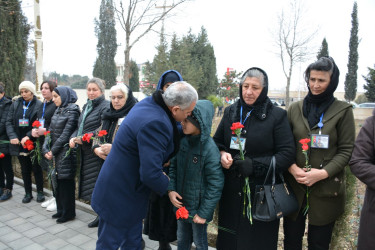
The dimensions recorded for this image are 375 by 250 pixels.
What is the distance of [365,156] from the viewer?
1937 mm

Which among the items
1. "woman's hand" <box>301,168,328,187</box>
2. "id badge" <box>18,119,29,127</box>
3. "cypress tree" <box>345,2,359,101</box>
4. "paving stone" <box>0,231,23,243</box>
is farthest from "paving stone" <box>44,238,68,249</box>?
"cypress tree" <box>345,2,359,101</box>

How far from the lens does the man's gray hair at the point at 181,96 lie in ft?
6.75

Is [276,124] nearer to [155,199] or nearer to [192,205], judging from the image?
[192,205]

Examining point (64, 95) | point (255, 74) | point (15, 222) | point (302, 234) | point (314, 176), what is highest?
point (255, 74)

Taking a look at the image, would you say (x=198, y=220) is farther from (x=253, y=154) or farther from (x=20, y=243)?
(x=20, y=243)

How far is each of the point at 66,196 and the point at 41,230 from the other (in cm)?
55

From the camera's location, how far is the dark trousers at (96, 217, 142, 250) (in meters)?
2.22

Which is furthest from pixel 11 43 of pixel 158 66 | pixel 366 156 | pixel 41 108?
pixel 158 66

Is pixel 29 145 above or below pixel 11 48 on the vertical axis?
below

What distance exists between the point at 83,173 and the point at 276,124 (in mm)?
2715

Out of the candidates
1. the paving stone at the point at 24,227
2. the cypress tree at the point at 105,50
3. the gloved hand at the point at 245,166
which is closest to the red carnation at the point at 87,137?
the paving stone at the point at 24,227

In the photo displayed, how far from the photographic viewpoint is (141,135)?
6.35 feet

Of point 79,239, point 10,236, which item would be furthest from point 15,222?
point 79,239

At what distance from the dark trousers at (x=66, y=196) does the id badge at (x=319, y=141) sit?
333 cm
